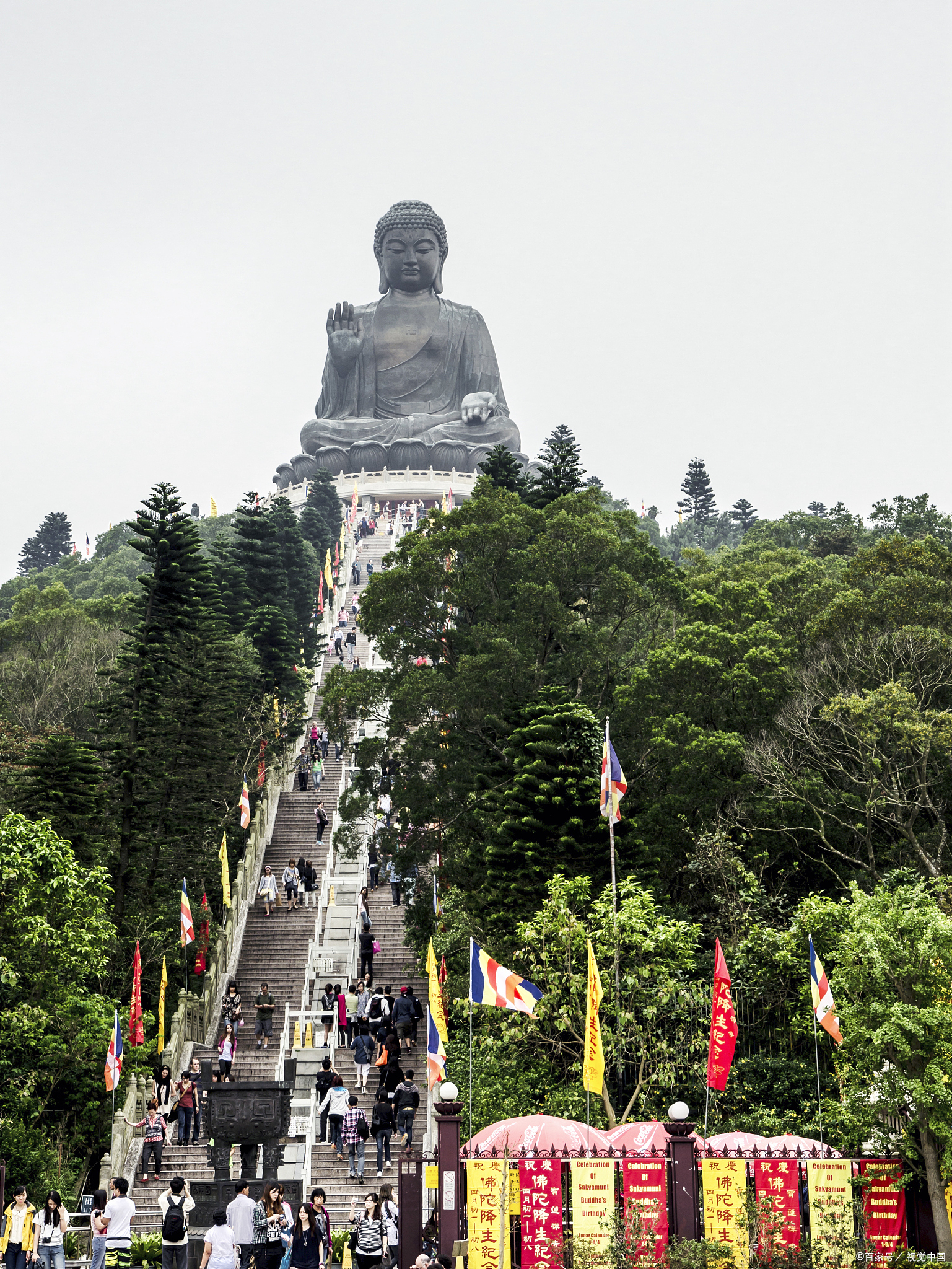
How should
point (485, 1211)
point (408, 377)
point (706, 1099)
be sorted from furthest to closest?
point (408, 377) < point (706, 1099) < point (485, 1211)

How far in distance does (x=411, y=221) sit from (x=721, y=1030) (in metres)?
57.6

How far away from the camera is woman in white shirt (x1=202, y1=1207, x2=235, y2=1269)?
1209cm

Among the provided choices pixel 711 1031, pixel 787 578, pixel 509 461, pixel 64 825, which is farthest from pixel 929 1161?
pixel 509 461

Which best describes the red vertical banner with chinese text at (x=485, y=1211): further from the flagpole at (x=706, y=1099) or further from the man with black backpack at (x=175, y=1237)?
the flagpole at (x=706, y=1099)

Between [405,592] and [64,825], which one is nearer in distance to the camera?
[64,825]

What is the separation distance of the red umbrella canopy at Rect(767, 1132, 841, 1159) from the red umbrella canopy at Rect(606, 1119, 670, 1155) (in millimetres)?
1095

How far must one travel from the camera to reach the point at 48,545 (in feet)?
307

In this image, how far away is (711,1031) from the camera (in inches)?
663

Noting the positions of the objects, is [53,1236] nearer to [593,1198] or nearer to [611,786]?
[593,1198]

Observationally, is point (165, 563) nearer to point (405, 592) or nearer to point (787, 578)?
point (405, 592)

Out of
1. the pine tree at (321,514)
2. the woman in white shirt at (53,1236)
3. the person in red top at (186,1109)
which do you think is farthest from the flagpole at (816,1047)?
the pine tree at (321,514)

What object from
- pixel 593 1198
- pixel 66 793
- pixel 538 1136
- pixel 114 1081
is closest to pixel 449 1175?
pixel 538 1136

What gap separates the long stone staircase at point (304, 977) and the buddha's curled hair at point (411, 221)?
40343 mm

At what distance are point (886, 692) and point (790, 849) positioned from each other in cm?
294
